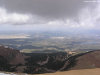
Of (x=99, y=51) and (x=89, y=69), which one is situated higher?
(x=99, y=51)

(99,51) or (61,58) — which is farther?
(99,51)

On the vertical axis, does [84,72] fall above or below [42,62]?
below

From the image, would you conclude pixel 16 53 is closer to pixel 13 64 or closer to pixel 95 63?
pixel 13 64

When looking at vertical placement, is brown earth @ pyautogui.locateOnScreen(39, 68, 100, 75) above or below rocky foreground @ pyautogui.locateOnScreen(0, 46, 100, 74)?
below

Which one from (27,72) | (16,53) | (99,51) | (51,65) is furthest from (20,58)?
(99,51)

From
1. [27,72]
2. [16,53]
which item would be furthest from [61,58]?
[16,53]

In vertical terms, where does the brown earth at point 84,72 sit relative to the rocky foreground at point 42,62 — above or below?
below
